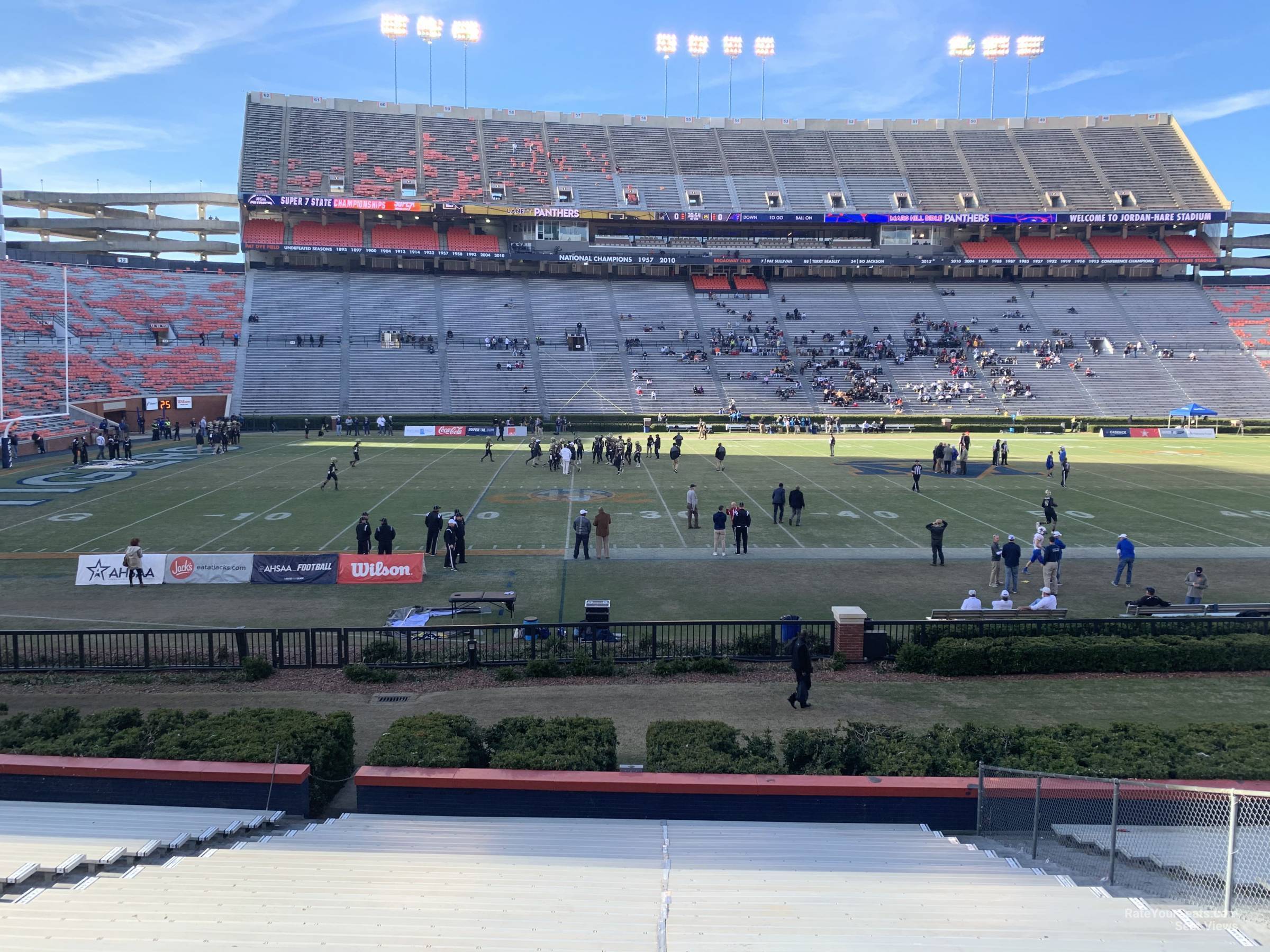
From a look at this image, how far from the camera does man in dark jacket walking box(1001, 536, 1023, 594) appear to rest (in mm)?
17828

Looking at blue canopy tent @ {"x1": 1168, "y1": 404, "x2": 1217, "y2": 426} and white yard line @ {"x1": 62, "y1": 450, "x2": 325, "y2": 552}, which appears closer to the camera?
white yard line @ {"x1": 62, "y1": 450, "x2": 325, "y2": 552}

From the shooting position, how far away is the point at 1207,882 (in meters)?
5.72

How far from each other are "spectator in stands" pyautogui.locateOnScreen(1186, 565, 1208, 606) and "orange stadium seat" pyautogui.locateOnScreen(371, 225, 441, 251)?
65.7 metres

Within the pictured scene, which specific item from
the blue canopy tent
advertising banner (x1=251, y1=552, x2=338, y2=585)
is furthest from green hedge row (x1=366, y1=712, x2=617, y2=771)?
the blue canopy tent

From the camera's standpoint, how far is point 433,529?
2098cm

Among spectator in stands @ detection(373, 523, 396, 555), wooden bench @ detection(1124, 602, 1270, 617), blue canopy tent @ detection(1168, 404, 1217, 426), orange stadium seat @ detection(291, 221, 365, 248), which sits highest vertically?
orange stadium seat @ detection(291, 221, 365, 248)

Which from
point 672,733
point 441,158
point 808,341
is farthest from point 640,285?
point 672,733

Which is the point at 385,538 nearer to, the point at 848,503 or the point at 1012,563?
the point at 1012,563

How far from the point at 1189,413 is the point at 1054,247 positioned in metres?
28.5

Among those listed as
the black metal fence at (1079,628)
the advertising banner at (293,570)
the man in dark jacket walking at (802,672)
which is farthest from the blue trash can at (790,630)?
the advertising banner at (293,570)

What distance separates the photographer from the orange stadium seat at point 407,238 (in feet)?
236

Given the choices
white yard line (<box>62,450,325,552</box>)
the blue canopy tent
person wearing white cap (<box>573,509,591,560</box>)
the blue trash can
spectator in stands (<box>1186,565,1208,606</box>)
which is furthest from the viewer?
the blue canopy tent

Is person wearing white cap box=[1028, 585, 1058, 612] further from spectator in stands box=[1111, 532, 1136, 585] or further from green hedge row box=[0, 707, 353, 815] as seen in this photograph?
green hedge row box=[0, 707, 353, 815]

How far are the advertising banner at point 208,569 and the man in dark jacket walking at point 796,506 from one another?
14180mm
